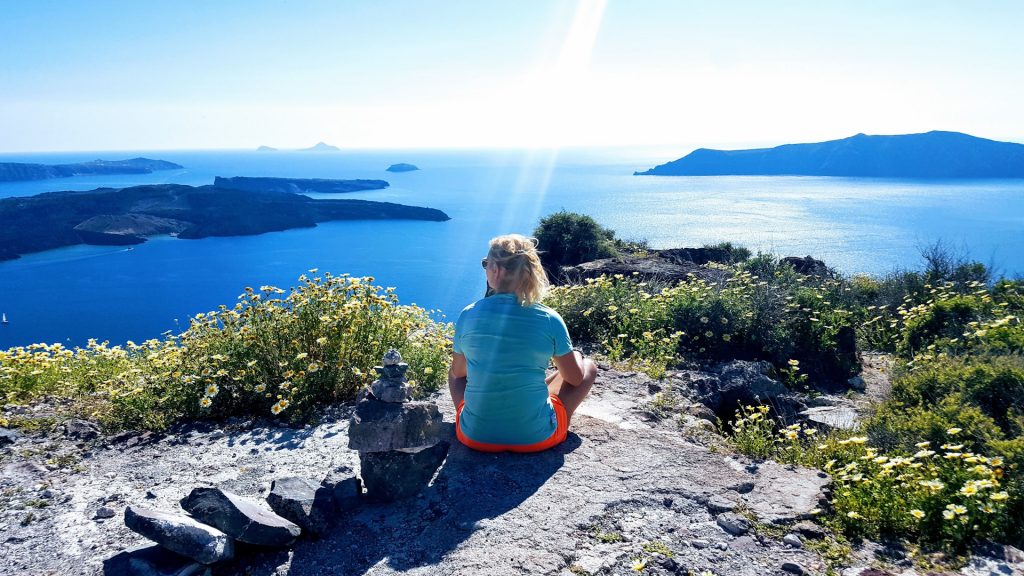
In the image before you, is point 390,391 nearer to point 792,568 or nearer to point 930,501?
point 792,568

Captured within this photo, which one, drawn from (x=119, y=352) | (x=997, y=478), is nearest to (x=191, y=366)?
(x=119, y=352)

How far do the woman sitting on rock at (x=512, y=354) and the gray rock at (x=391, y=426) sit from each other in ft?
1.10

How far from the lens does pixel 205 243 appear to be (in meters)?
50.0

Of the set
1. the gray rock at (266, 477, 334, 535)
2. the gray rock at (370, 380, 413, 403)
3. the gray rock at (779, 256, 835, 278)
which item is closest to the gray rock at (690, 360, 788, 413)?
the gray rock at (370, 380, 413, 403)

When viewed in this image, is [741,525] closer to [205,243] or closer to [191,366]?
[191,366]

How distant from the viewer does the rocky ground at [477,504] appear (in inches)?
96.7

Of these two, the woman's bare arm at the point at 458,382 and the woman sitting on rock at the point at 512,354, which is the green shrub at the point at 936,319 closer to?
the woman sitting on rock at the point at 512,354

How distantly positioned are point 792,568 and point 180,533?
99.6 inches

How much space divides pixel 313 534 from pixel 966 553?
295 cm

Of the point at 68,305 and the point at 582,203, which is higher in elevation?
the point at 582,203

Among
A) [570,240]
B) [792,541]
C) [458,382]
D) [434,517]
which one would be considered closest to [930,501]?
[792,541]

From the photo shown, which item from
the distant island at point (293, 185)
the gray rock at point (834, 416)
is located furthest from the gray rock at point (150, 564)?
the distant island at point (293, 185)

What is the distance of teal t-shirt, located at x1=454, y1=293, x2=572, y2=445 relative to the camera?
10.2 feet

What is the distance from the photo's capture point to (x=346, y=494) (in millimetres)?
2869
